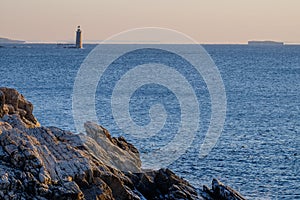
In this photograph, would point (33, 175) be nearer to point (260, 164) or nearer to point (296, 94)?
point (260, 164)

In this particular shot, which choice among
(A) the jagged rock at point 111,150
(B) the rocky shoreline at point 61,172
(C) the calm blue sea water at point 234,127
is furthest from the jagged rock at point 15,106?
(C) the calm blue sea water at point 234,127

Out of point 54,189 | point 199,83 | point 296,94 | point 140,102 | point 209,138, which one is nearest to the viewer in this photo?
point 54,189

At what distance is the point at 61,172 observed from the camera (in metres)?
23.5

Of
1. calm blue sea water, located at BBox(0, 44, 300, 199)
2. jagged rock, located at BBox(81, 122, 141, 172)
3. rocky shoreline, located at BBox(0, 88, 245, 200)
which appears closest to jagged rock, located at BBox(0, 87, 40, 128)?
rocky shoreline, located at BBox(0, 88, 245, 200)

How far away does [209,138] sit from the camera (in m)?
52.7

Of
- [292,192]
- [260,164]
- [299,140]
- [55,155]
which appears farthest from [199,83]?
[55,155]

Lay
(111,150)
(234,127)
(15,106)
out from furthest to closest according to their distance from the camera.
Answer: (234,127) → (111,150) → (15,106)

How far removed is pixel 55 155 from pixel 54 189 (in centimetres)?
221

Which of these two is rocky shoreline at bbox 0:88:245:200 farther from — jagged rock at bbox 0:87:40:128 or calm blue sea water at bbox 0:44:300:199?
calm blue sea water at bbox 0:44:300:199

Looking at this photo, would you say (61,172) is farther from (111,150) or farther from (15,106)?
(111,150)

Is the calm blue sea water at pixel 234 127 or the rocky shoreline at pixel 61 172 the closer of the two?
the rocky shoreline at pixel 61 172

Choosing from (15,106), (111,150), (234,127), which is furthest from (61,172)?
(234,127)

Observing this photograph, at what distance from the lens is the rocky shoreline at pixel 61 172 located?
887 inches

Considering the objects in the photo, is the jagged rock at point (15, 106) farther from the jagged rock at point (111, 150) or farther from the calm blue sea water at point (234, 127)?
the calm blue sea water at point (234, 127)
